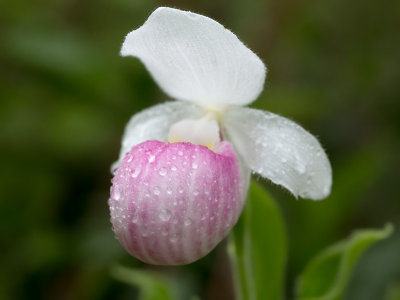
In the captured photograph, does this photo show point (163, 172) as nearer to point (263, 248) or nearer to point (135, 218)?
point (135, 218)

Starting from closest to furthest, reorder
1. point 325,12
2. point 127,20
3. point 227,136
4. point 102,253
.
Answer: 1. point 227,136
2. point 102,253
3. point 127,20
4. point 325,12

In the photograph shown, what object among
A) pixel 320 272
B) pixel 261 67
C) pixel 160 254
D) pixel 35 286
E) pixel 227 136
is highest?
pixel 261 67

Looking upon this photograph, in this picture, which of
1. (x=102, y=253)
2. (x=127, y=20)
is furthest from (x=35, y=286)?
(x=127, y=20)

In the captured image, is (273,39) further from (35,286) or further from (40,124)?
(35,286)

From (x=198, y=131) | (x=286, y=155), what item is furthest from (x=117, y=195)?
(x=286, y=155)

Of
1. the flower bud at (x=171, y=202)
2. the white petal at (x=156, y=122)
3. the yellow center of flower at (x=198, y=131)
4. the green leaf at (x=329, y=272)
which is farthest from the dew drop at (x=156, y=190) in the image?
the green leaf at (x=329, y=272)

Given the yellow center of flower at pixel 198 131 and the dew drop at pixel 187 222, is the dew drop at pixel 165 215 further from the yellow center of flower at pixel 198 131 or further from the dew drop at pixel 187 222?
the yellow center of flower at pixel 198 131

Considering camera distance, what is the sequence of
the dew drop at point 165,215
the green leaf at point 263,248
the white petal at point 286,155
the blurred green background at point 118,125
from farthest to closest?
1. the blurred green background at point 118,125
2. the green leaf at point 263,248
3. the white petal at point 286,155
4. the dew drop at point 165,215
